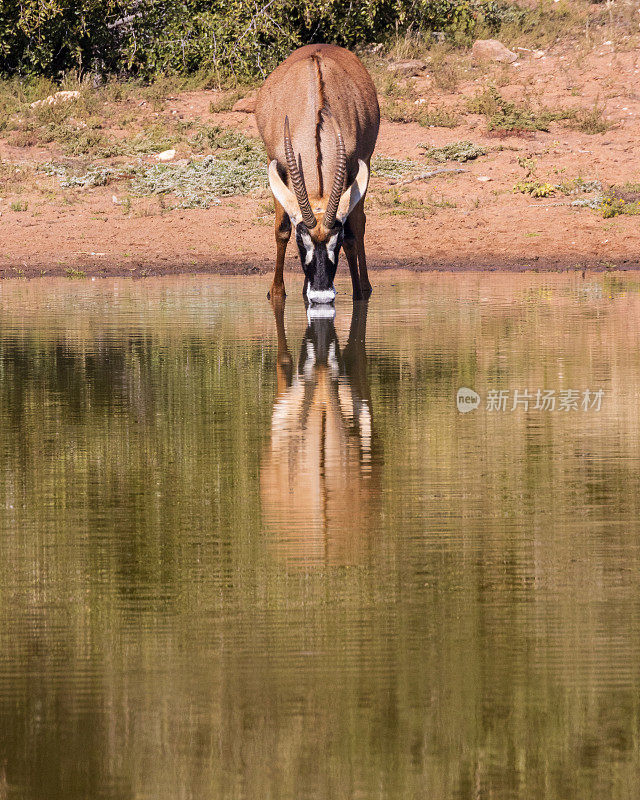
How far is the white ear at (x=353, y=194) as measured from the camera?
1230cm

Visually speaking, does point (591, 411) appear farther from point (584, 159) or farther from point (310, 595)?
point (584, 159)

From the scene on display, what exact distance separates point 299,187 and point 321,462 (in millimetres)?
6265

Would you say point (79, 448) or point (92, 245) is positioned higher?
point (79, 448)

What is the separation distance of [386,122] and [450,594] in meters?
18.6

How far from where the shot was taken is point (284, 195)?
12.6m

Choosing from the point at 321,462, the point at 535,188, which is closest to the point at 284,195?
the point at 321,462

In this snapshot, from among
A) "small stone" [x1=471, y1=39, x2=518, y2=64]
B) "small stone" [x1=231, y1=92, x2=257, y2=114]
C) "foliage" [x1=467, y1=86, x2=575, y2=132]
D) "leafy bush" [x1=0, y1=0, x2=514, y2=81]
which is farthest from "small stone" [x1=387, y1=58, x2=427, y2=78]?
"small stone" [x1=231, y1=92, x2=257, y2=114]

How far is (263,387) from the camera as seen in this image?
8.38 metres

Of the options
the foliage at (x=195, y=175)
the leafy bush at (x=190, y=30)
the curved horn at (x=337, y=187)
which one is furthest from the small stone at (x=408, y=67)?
the curved horn at (x=337, y=187)

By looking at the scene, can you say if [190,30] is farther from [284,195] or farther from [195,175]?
[284,195]

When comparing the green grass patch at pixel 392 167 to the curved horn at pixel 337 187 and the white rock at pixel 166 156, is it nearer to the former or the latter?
the white rock at pixel 166 156

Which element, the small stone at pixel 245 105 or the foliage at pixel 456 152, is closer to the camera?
the foliage at pixel 456 152

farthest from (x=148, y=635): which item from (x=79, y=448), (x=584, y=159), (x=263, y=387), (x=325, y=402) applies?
(x=584, y=159)

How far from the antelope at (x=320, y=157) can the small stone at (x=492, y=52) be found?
36.7 feet
